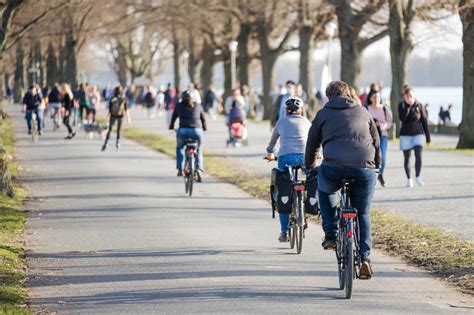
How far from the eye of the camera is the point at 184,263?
11156 mm

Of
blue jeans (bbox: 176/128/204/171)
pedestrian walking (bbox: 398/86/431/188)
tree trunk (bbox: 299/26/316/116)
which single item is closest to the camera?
pedestrian walking (bbox: 398/86/431/188)

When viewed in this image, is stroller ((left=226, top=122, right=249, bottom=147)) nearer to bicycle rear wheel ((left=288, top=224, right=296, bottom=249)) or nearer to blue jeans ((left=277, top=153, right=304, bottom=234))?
blue jeans ((left=277, top=153, right=304, bottom=234))

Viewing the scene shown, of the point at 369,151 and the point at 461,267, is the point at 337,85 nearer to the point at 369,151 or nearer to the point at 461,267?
the point at 369,151

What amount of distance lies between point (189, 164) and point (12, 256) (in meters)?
7.83

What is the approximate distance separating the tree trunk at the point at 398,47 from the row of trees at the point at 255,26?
1.2 inches

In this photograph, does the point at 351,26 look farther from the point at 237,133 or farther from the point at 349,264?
the point at 349,264

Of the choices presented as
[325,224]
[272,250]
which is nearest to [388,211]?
[272,250]

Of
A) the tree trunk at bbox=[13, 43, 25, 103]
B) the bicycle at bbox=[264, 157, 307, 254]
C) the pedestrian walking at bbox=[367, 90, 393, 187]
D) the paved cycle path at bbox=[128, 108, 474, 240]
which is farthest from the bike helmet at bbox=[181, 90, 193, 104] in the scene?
the tree trunk at bbox=[13, 43, 25, 103]

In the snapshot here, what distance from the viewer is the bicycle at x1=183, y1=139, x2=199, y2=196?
1881cm

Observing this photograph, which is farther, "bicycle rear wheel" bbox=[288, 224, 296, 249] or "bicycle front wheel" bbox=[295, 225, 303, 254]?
"bicycle rear wheel" bbox=[288, 224, 296, 249]

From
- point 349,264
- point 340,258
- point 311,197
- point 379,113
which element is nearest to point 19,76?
point 379,113

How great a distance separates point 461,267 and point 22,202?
8791 millimetres

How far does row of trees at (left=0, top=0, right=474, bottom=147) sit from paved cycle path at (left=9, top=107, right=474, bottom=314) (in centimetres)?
421

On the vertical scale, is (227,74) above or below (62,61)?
below
